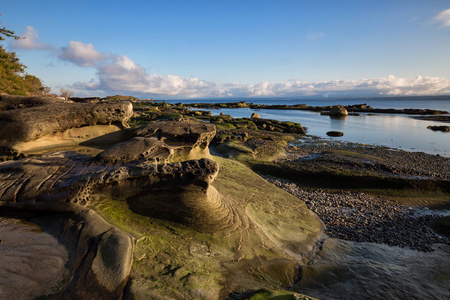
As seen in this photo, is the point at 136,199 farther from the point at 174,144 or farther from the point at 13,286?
the point at 174,144

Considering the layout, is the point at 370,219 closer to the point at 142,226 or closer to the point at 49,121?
the point at 142,226

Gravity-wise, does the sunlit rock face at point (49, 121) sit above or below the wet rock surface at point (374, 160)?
above

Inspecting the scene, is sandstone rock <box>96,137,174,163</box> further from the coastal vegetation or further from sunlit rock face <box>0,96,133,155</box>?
sunlit rock face <box>0,96,133,155</box>

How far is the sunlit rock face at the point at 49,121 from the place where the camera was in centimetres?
759

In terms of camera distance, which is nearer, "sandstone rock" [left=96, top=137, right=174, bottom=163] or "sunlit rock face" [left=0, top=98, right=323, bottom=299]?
"sunlit rock face" [left=0, top=98, right=323, bottom=299]

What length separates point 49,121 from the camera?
8.06m

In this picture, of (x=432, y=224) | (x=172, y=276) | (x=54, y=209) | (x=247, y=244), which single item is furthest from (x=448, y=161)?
(x=54, y=209)

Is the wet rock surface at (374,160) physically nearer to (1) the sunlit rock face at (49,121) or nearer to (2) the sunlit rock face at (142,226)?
(2) the sunlit rock face at (142,226)

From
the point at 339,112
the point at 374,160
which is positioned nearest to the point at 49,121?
the point at 374,160

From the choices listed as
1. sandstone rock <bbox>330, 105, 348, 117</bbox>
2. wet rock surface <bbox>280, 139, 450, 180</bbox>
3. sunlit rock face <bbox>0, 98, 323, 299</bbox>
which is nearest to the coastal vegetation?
→ sunlit rock face <bbox>0, 98, 323, 299</bbox>

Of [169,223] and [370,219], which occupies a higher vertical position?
[169,223]

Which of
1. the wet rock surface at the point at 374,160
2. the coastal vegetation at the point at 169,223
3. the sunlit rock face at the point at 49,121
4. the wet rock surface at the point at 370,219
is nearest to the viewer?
the coastal vegetation at the point at 169,223

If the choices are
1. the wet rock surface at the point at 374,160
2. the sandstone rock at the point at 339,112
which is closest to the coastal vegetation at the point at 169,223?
the wet rock surface at the point at 374,160

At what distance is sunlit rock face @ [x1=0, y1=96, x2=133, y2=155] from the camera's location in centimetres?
759
